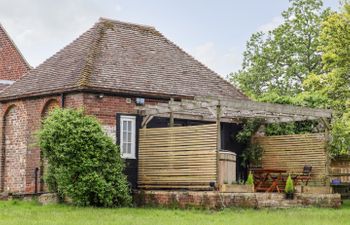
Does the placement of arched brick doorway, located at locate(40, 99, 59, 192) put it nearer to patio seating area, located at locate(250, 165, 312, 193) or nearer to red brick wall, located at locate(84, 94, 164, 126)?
red brick wall, located at locate(84, 94, 164, 126)

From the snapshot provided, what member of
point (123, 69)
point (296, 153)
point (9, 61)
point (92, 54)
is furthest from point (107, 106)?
point (9, 61)

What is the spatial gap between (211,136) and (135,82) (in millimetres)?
5078

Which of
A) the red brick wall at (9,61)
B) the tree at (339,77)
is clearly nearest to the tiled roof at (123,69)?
the red brick wall at (9,61)

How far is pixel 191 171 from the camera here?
921 inches

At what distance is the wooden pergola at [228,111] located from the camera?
22.7m

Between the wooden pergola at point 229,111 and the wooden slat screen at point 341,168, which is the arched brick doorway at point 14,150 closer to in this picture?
the wooden pergola at point 229,111

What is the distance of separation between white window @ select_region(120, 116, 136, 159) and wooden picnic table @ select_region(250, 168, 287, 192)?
13.6 feet

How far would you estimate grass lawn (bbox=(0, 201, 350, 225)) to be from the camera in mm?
17484

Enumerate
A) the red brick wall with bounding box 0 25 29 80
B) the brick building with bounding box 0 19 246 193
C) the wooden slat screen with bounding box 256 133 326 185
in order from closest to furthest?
the brick building with bounding box 0 19 246 193
the wooden slat screen with bounding box 256 133 326 185
the red brick wall with bounding box 0 25 29 80

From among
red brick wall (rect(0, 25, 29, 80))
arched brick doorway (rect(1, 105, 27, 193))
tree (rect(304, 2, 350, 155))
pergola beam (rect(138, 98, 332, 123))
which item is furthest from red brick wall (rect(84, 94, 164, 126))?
red brick wall (rect(0, 25, 29, 80))

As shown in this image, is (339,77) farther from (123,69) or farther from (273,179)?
(123,69)

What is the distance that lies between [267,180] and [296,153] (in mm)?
2189

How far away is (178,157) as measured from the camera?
23.9 m

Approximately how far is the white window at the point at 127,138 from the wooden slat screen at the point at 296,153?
204 inches
